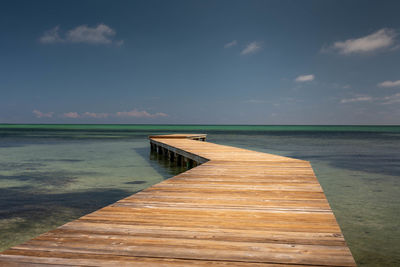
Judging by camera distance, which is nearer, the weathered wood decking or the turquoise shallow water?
the weathered wood decking

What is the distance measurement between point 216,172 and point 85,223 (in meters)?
3.79

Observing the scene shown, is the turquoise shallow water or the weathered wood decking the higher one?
the weathered wood decking

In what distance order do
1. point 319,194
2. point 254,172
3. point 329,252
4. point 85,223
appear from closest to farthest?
point 329,252 → point 85,223 → point 319,194 → point 254,172

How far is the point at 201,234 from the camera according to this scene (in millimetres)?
2771

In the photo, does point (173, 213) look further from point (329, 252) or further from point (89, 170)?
point (89, 170)

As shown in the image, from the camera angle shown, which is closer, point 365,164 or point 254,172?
point 254,172

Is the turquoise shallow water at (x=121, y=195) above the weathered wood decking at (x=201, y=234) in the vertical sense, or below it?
below

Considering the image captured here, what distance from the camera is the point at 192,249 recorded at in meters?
2.43

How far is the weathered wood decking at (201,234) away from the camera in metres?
2.26

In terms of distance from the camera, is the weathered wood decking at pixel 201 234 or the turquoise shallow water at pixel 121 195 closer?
the weathered wood decking at pixel 201 234

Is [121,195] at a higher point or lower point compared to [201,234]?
lower

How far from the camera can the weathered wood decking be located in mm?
2260

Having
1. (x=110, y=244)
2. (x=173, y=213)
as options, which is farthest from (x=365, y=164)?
(x=110, y=244)

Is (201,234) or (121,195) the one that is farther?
(121,195)
